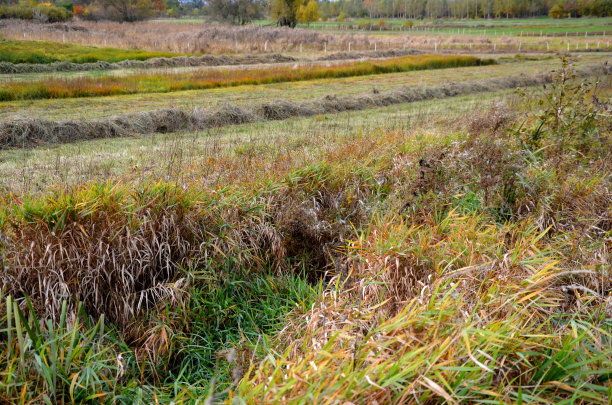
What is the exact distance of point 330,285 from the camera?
13.2 ft

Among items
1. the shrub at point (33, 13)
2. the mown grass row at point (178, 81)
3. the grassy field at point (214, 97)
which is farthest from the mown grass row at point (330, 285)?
the shrub at point (33, 13)

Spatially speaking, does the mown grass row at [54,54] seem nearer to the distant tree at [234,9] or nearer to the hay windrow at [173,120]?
the hay windrow at [173,120]

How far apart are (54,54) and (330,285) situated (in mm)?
24093

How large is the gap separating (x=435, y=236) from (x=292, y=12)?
63674 millimetres

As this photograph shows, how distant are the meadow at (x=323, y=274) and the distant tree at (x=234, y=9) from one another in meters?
54.6

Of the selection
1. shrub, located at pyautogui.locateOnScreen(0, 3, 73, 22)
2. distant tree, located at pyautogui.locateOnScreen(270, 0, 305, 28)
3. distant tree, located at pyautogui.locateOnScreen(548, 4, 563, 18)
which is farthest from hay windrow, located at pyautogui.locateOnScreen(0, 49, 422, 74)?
distant tree, located at pyautogui.locateOnScreen(548, 4, 563, 18)

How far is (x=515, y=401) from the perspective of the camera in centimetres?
216

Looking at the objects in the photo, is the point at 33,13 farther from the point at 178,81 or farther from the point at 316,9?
the point at 316,9

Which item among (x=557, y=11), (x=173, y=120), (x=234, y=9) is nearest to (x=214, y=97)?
(x=173, y=120)

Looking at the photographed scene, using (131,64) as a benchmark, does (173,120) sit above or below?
below

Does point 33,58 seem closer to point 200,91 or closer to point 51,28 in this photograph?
point 200,91

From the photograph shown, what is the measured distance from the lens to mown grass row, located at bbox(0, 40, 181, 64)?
68.6 feet

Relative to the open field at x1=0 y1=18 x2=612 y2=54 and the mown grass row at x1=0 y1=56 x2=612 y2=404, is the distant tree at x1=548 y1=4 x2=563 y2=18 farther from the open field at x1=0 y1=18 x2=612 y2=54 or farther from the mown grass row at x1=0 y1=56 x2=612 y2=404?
the mown grass row at x1=0 y1=56 x2=612 y2=404

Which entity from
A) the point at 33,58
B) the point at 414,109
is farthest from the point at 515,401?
the point at 33,58
